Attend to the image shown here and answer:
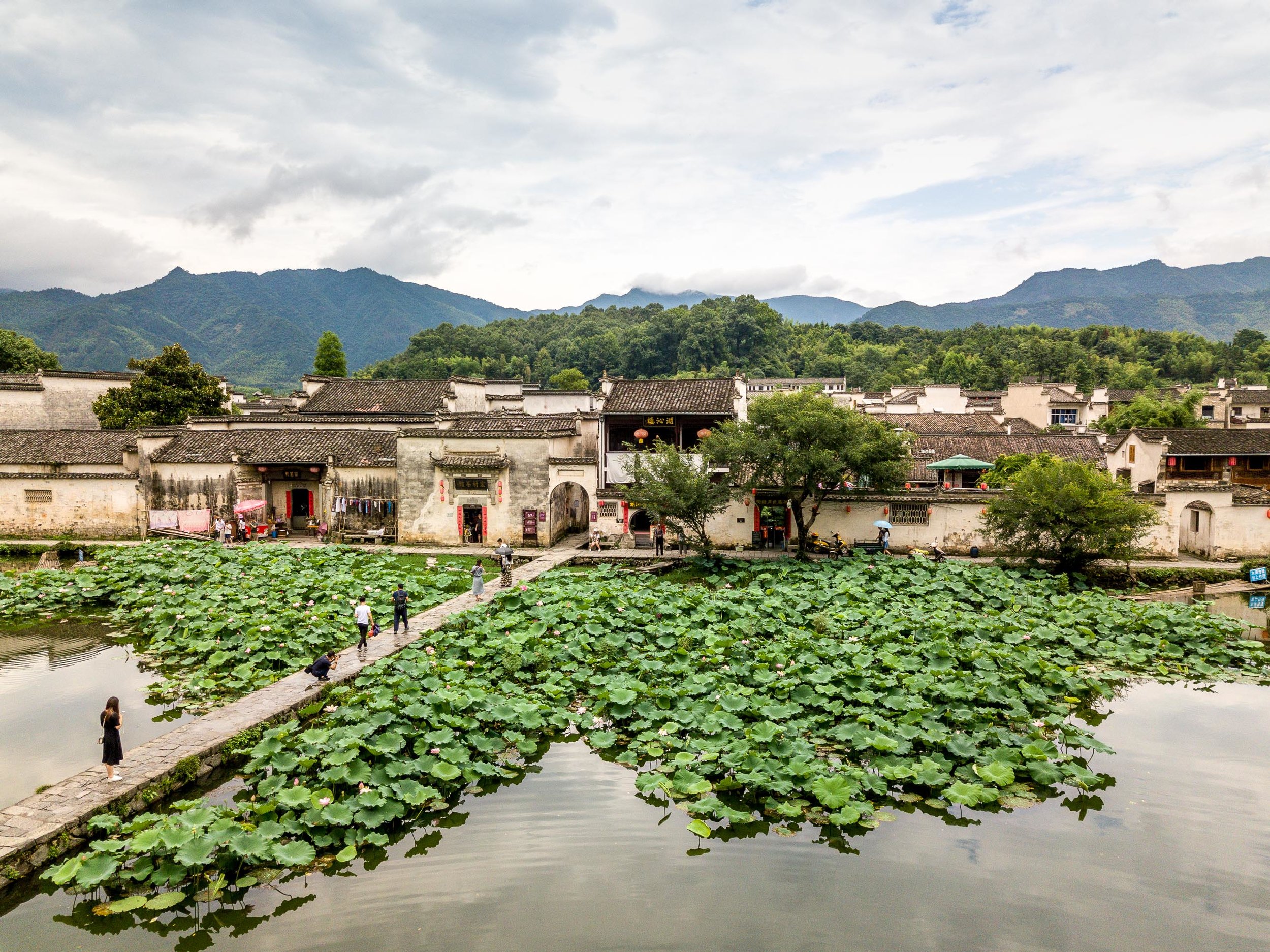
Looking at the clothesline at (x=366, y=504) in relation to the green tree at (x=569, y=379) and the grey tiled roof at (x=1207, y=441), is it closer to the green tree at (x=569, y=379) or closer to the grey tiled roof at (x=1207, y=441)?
the grey tiled roof at (x=1207, y=441)

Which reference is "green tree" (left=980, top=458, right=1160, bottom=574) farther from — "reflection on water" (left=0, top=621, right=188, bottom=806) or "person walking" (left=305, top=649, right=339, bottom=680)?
"reflection on water" (left=0, top=621, right=188, bottom=806)

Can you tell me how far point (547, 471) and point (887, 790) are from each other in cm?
1743

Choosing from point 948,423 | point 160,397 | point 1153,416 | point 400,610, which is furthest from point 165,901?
point 1153,416

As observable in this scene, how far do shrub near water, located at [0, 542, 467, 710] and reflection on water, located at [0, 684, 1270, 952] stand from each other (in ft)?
19.9

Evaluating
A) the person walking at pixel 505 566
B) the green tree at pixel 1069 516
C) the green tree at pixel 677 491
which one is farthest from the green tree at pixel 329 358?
the green tree at pixel 1069 516

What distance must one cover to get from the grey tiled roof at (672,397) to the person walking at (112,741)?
18.7 m

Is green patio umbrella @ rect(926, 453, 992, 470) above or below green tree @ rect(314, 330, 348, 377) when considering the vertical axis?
below

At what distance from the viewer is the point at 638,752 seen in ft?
34.9

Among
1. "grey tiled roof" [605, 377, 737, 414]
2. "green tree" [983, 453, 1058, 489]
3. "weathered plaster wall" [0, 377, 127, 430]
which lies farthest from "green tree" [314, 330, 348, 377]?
"green tree" [983, 453, 1058, 489]

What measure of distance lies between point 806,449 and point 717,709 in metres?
11.4

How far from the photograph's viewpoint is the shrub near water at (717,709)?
8.63 meters

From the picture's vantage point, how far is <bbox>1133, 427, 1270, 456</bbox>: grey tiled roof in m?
27.5

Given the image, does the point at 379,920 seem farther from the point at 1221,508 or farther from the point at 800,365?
the point at 800,365

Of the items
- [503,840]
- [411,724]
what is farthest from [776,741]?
[411,724]
